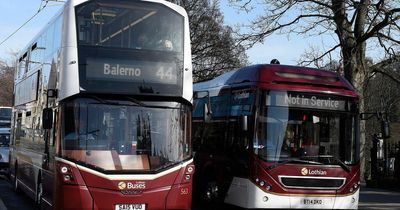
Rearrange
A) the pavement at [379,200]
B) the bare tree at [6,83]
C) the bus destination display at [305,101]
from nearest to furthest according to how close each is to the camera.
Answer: the bus destination display at [305,101] < the pavement at [379,200] < the bare tree at [6,83]

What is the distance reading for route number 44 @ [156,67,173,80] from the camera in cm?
1007

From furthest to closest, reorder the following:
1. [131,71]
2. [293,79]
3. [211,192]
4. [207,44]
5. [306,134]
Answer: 1. [207,44]
2. [211,192]
3. [293,79]
4. [306,134]
5. [131,71]

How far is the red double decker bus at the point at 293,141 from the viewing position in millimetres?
11336

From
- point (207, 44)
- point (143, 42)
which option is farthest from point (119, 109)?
point (207, 44)

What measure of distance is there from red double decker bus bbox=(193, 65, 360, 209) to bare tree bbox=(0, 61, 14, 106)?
2771 inches

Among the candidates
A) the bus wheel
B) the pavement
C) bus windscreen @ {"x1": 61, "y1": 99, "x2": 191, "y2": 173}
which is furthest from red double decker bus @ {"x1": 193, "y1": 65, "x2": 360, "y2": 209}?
the pavement

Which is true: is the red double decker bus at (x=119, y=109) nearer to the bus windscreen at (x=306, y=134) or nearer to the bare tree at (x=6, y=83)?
the bus windscreen at (x=306, y=134)

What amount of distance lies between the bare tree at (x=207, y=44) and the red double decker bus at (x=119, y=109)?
1282 inches

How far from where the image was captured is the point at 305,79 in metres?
11.9

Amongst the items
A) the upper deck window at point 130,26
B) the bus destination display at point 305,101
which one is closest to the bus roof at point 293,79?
the bus destination display at point 305,101

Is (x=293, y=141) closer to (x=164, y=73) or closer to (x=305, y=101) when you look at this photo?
(x=305, y=101)

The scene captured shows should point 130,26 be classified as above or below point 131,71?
above

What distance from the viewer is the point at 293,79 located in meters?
11.7

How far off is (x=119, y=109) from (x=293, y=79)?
3.87 metres
